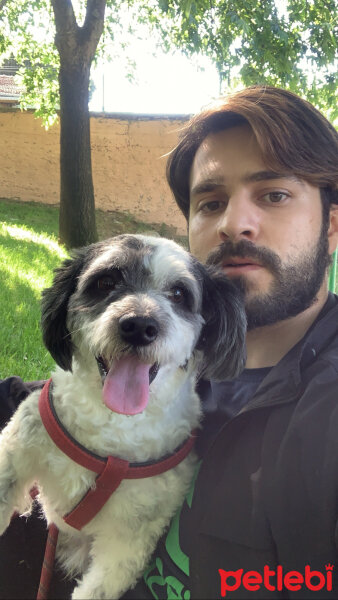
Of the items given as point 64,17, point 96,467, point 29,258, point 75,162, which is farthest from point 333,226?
point 64,17

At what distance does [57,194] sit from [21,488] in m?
11.0

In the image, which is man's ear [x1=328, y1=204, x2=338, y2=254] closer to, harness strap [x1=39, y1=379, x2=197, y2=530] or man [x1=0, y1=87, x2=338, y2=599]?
man [x1=0, y1=87, x2=338, y2=599]

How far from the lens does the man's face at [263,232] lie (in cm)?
163

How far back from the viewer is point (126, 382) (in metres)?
1.50

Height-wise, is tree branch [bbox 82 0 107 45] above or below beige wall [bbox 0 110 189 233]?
above

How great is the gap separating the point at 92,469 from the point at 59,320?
54 cm

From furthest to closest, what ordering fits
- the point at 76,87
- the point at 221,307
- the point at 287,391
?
the point at 76,87
the point at 221,307
the point at 287,391

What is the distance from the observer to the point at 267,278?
5.37 feet

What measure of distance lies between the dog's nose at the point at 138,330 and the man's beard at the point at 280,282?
437 millimetres

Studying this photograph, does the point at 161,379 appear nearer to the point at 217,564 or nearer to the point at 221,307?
the point at 221,307

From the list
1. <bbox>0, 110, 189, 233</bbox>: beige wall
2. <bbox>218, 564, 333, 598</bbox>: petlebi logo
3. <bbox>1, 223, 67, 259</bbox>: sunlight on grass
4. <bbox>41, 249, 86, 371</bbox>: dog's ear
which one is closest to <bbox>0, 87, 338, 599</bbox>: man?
<bbox>218, 564, 333, 598</bbox>: petlebi logo

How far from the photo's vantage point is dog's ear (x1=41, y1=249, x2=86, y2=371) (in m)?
1.70

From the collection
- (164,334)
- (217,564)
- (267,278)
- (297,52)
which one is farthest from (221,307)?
(297,52)

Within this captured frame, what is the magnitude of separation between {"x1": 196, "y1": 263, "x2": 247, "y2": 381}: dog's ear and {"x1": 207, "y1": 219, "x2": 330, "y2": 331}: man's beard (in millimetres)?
60
